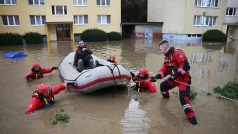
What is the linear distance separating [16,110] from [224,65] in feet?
36.6

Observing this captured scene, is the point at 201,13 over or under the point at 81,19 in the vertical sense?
over

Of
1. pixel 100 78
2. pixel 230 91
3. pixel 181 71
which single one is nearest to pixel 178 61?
pixel 181 71

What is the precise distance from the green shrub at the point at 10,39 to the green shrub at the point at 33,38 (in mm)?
714

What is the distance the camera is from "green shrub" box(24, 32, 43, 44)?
23.6 m

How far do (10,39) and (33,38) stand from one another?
7.58 ft

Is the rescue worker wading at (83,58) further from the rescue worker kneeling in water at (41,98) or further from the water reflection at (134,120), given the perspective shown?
the water reflection at (134,120)

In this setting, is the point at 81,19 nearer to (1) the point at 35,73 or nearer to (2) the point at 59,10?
(2) the point at 59,10

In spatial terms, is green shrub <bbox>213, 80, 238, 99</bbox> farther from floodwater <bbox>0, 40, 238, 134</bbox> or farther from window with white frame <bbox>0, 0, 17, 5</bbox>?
window with white frame <bbox>0, 0, 17, 5</bbox>

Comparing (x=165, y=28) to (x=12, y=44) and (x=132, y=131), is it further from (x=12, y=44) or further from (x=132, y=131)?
(x=132, y=131)

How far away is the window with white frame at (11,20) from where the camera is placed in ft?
78.2

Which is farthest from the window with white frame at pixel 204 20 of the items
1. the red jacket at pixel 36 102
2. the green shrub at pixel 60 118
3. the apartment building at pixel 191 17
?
the green shrub at pixel 60 118

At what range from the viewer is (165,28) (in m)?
29.8

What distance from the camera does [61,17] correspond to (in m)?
25.6

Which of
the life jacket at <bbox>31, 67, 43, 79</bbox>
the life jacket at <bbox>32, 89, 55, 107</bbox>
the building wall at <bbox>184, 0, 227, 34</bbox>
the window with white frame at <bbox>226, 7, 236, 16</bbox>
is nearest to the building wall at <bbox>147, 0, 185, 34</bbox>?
the building wall at <bbox>184, 0, 227, 34</bbox>
